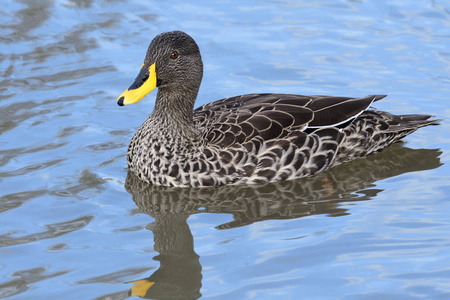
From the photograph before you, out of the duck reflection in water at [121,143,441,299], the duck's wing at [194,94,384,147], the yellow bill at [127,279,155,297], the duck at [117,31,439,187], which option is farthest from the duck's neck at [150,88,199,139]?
the yellow bill at [127,279,155,297]

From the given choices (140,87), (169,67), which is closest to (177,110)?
(169,67)

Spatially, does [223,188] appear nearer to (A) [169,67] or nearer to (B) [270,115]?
(B) [270,115]

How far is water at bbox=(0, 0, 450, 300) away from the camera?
7598 mm

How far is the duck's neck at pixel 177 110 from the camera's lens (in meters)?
9.81

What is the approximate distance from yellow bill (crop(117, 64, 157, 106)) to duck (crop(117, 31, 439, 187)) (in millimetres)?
11

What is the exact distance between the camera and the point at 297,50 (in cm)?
1295

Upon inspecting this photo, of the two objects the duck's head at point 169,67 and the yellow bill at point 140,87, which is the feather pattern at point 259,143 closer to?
the duck's head at point 169,67

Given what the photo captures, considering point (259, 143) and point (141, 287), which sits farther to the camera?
point (259, 143)

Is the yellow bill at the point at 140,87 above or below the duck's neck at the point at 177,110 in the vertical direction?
above

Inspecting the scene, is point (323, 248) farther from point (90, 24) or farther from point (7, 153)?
point (90, 24)

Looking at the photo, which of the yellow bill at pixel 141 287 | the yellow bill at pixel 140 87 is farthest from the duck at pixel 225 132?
the yellow bill at pixel 141 287

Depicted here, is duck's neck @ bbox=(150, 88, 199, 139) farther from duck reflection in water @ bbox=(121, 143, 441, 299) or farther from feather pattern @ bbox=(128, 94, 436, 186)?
duck reflection in water @ bbox=(121, 143, 441, 299)

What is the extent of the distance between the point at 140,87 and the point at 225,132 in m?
1.09

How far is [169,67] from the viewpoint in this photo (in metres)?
9.53
